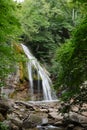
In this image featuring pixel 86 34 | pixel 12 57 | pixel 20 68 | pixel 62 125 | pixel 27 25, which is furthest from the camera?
pixel 27 25

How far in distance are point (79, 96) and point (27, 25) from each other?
20.2m

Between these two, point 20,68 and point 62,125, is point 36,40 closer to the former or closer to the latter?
point 20,68

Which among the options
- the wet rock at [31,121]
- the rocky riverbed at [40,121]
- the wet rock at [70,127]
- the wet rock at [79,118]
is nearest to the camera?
the rocky riverbed at [40,121]

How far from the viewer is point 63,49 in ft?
36.8

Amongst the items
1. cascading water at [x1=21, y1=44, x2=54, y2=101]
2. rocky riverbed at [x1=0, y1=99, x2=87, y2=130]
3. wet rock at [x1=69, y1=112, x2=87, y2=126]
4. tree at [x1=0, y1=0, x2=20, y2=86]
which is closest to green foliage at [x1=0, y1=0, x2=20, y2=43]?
tree at [x1=0, y1=0, x2=20, y2=86]

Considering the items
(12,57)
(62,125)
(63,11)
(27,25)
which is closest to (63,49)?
(12,57)

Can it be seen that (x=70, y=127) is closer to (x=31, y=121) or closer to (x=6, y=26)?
(x=31, y=121)

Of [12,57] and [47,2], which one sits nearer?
[12,57]

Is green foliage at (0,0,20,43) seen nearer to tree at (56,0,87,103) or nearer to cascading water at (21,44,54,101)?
tree at (56,0,87,103)

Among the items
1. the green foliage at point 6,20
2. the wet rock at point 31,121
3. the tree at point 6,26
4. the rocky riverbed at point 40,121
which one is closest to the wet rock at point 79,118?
the rocky riverbed at point 40,121

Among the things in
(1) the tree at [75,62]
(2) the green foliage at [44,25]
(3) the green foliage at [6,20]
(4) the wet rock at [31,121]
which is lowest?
(4) the wet rock at [31,121]

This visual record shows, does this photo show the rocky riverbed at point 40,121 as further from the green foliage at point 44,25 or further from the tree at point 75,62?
the green foliage at point 44,25

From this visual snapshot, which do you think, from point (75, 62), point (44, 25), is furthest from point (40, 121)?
point (44, 25)

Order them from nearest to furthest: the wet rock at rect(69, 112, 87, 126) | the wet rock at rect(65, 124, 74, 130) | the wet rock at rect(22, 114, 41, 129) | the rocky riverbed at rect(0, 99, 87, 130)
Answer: the rocky riverbed at rect(0, 99, 87, 130) < the wet rock at rect(65, 124, 74, 130) < the wet rock at rect(69, 112, 87, 126) < the wet rock at rect(22, 114, 41, 129)
